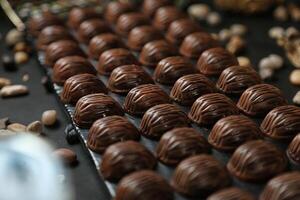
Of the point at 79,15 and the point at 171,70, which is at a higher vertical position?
the point at 79,15

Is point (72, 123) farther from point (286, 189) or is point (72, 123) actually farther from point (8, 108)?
point (286, 189)

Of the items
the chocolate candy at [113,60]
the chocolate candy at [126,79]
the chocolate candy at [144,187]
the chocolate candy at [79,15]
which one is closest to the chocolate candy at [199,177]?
the chocolate candy at [144,187]

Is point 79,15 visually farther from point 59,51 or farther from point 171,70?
Result: point 171,70

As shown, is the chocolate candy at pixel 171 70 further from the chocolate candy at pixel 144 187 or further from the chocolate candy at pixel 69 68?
the chocolate candy at pixel 144 187

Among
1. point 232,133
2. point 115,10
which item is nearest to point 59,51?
point 115,10

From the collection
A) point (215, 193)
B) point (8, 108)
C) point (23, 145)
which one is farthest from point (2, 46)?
point (215, 193)

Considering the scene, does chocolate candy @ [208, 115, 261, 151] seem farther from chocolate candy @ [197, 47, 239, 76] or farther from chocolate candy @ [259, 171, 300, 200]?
chocolate candy @ [197, 47, 239, 76]
